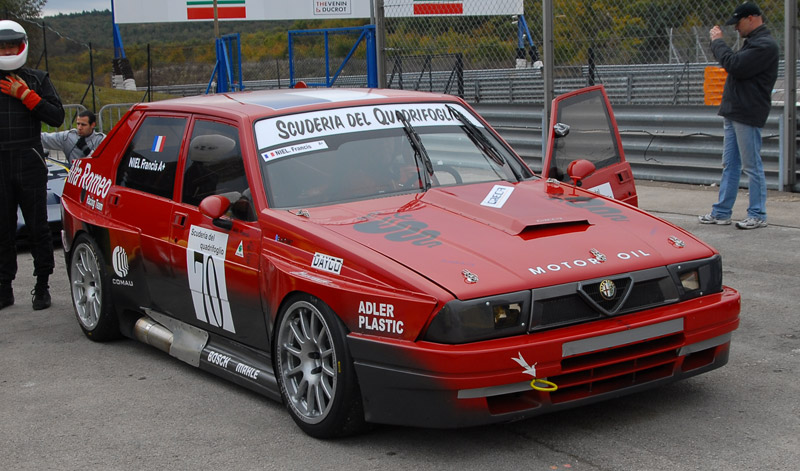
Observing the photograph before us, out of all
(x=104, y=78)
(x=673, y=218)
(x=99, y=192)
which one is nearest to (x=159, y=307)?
(x=99, y=192)

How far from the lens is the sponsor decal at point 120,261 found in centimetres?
601

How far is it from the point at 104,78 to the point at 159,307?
38.8m

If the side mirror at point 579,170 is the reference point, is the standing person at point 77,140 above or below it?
below

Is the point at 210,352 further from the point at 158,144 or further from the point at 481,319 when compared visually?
the point at 481,319

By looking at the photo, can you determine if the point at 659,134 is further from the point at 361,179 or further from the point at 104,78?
the point at 104,78

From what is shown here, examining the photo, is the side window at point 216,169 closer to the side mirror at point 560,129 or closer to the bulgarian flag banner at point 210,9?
the side mirror at point 560,129

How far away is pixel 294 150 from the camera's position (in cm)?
516

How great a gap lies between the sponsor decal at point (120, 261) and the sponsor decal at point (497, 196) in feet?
7.67

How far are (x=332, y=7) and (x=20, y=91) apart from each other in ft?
65.2

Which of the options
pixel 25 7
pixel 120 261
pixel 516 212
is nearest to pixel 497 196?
pixel 516 212

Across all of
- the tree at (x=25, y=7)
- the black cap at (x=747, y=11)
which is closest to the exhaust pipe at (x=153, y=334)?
the black cap at (x=747, y=11)

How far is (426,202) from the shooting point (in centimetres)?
500

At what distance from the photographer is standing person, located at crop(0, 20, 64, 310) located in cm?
734

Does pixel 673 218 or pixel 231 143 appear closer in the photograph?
pixel 231 143
